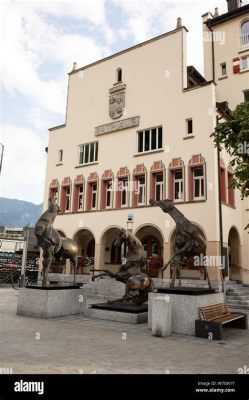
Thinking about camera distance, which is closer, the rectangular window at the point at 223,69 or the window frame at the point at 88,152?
the rectangular window at the point at 223,69

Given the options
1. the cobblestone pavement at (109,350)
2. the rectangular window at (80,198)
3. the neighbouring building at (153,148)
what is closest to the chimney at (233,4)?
the neighbouring building at (153,148)

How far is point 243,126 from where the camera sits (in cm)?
870

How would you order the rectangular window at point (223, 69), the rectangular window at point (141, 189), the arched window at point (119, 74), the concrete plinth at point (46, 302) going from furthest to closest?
1. the arched window at point (119, 74)
2. the rectangular window at point (223, 69)
3. the rectangular window at point (141, 189)
4. the concrete plinth at point (46, 302)

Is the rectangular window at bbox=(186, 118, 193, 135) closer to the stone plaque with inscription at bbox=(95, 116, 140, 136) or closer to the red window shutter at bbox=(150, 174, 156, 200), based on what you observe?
the red window shutter at bbox=(150, 174, 156, 200)

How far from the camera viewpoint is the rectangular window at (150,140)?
24.4 m

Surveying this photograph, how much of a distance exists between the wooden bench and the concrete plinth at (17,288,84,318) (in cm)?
513

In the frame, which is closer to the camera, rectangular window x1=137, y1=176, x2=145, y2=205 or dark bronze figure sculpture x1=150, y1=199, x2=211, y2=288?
dark bronze figure sculpture x1=150, y1=199, x2=211, y2=288

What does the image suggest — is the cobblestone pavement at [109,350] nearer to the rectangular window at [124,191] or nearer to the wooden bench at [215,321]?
the wooden bench at [215,321]

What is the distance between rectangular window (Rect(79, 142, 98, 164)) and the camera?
27.9 meters

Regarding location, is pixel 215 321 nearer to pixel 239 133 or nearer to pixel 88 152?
pixel 239 133

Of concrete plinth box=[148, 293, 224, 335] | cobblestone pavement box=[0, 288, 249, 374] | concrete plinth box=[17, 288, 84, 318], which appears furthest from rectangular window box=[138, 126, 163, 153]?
cobblestone pavement box=[0, 288, 249, 374]

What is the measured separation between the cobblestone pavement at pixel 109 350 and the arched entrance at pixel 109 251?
14651 millimetres

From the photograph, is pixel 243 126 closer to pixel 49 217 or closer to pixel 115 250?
pixel 49 217
